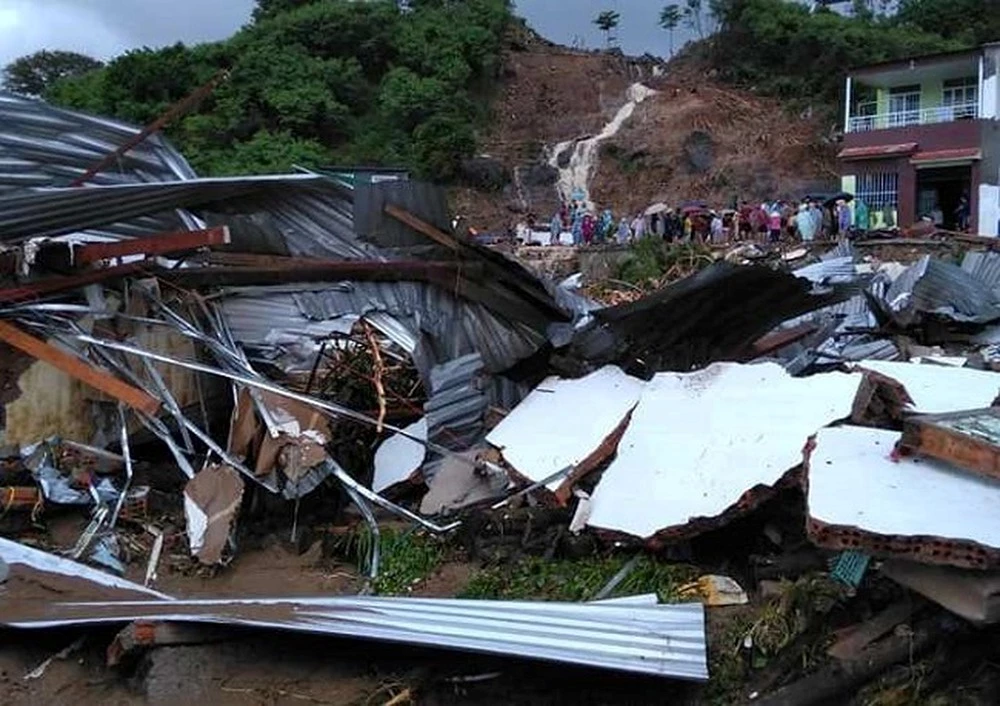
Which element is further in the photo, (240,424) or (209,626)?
(240,424)

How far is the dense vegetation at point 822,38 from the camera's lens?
121 feet

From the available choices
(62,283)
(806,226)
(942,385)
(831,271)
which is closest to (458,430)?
(62,283)

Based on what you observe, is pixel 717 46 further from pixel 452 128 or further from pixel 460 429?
pixel 460 429

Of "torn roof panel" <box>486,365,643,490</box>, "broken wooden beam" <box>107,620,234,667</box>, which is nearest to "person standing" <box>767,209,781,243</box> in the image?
"torn roof panel" <box>486,365,643,490</box>

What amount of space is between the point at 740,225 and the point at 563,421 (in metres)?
16.9

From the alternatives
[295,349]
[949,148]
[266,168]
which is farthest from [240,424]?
[266,168]

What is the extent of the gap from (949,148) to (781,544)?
23454mm

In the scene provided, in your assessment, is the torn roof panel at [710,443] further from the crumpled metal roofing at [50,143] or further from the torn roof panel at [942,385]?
the crumpled metal roofing at [50,143]

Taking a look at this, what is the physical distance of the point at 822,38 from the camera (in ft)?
125

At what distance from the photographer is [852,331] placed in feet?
27.8

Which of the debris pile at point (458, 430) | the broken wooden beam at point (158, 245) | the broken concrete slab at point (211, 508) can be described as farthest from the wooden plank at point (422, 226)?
the broken concrete slab at point (211, 508)

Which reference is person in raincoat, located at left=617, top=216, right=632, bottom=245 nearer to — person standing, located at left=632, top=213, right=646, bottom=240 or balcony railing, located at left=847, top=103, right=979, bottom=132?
person standing, located at left=632, top=213, right=646, bottom=240

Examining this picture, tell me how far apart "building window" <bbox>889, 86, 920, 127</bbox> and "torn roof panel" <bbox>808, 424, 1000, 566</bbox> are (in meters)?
27.0

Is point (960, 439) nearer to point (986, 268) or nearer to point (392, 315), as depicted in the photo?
point (392, 315)
